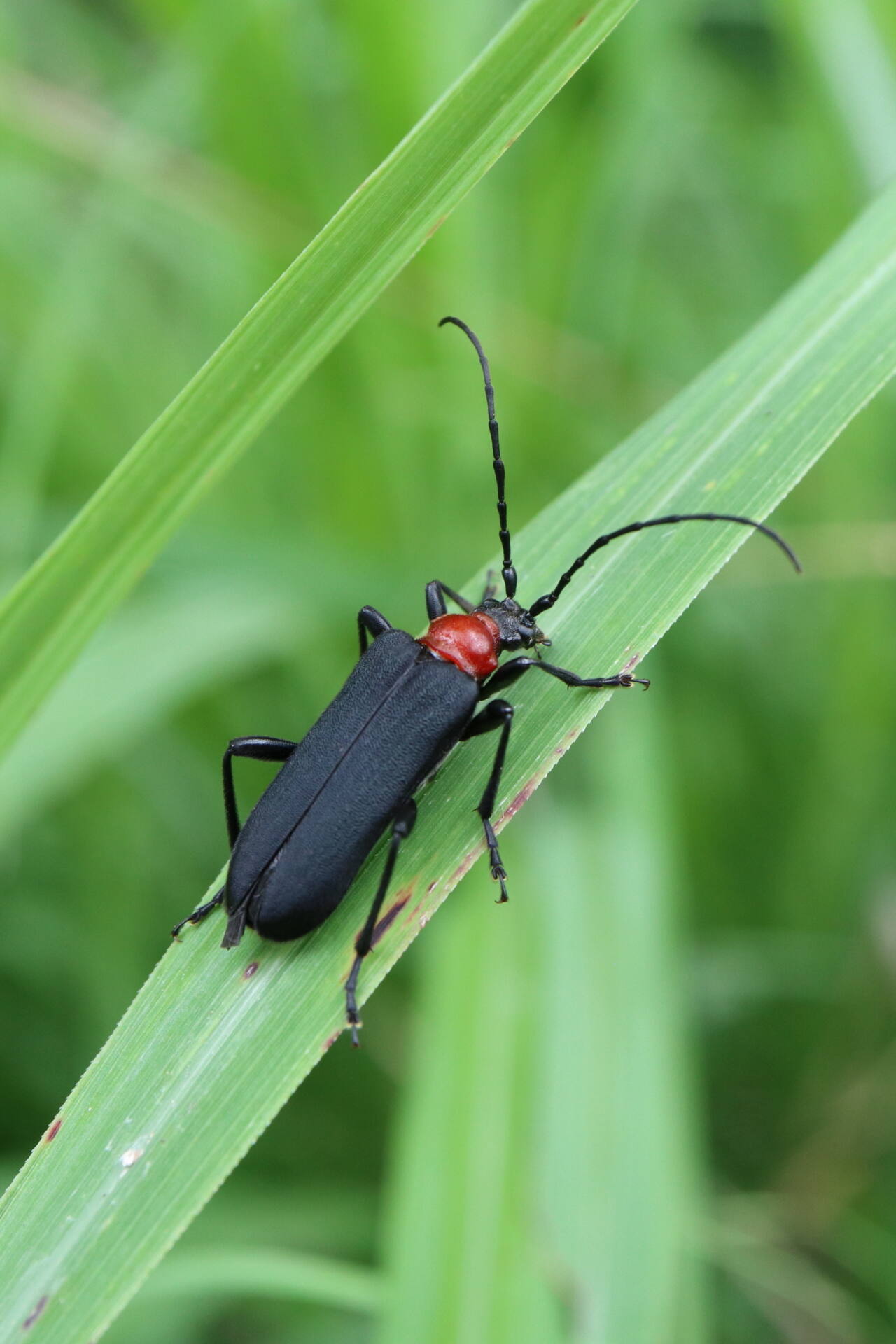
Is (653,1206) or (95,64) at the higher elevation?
(95,64)

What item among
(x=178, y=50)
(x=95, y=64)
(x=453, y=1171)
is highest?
(x=95, y=64)

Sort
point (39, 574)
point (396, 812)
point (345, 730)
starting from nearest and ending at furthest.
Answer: point (39, 574)
point (396, 812)
point (345, 730)

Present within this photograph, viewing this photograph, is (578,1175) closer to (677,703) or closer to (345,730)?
(345,730)

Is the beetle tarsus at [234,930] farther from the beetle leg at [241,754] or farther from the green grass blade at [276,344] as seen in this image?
the green grass blade at [276,344]

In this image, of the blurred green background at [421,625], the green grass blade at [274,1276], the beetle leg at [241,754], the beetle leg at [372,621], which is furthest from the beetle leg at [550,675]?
the green grass blade at [274,1276]

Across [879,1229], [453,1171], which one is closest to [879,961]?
[879,1229]

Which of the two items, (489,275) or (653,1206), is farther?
(489,275)

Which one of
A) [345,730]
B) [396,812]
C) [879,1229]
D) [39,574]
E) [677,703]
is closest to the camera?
[39,574]
